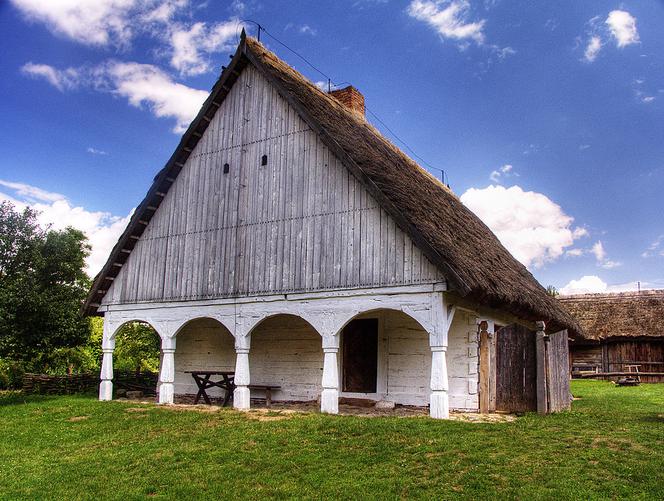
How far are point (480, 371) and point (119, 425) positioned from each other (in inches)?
322

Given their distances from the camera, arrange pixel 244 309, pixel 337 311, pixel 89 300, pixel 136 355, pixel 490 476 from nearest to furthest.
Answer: pixel 490 476
pixel 337 311
pixel 244 309
pixel 89 300
pixel 136 355

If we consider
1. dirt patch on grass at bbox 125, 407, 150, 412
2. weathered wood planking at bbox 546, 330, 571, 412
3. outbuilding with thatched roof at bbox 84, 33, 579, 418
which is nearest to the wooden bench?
outbuilding with thatched roof at bbox 84, 33, 579, 418

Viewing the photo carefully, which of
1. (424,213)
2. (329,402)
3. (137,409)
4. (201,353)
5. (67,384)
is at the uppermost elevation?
(424,213)

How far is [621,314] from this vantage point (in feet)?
115

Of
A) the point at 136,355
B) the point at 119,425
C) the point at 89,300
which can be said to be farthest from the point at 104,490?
the point at 136,355

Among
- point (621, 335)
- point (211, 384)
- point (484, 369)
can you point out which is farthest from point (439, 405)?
point (621, 335)

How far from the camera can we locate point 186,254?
695 inches

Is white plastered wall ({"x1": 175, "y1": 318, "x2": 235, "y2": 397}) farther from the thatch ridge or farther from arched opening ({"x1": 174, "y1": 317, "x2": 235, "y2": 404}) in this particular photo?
the thatch ridge

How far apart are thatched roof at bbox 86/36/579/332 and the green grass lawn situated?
3.15 metres

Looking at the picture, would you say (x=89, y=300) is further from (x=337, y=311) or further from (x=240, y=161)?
(x=337, y=311)

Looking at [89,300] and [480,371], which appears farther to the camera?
[89,300]

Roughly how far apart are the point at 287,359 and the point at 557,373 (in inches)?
282

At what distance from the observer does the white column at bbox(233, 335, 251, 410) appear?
15648 millimetres

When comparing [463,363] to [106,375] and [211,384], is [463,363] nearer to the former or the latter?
[211,384]
